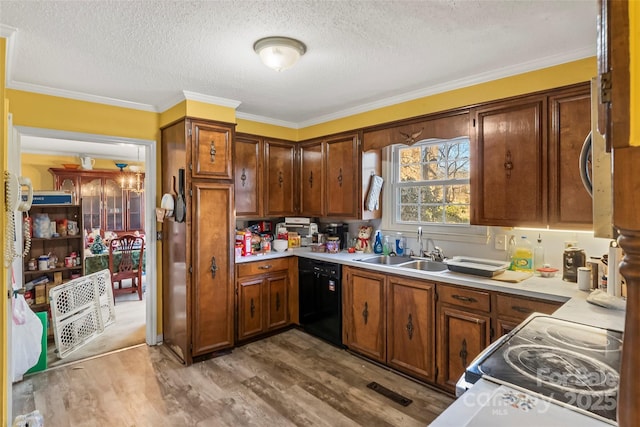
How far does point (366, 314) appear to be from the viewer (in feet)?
10.0

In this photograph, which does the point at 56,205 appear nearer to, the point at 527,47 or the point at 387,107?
the point at 387,107

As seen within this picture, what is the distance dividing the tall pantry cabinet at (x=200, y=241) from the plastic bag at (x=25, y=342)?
101cm

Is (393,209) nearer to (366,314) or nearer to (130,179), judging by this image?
(366,314)

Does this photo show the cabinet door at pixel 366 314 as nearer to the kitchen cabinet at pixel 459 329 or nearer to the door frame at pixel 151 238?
the kitchen cabinet at pixel 459 329

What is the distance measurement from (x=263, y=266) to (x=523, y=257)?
2.38 meters

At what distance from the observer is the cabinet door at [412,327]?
102 inches

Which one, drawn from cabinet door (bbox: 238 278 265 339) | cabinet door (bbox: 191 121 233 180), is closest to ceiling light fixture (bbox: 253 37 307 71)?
cabinet door (bbox: 191 121 233 180)

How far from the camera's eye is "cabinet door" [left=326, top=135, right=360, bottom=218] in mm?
3490

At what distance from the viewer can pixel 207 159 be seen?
309 cm

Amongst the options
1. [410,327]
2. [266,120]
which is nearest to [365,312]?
[410,327]

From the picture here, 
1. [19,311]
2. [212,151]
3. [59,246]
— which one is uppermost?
[212,151]

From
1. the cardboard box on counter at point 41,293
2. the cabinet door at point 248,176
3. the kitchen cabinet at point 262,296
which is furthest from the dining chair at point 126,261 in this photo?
the kitchen cabinet at point 262,296

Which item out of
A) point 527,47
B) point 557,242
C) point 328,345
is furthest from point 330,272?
point 527,47

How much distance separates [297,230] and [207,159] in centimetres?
160
